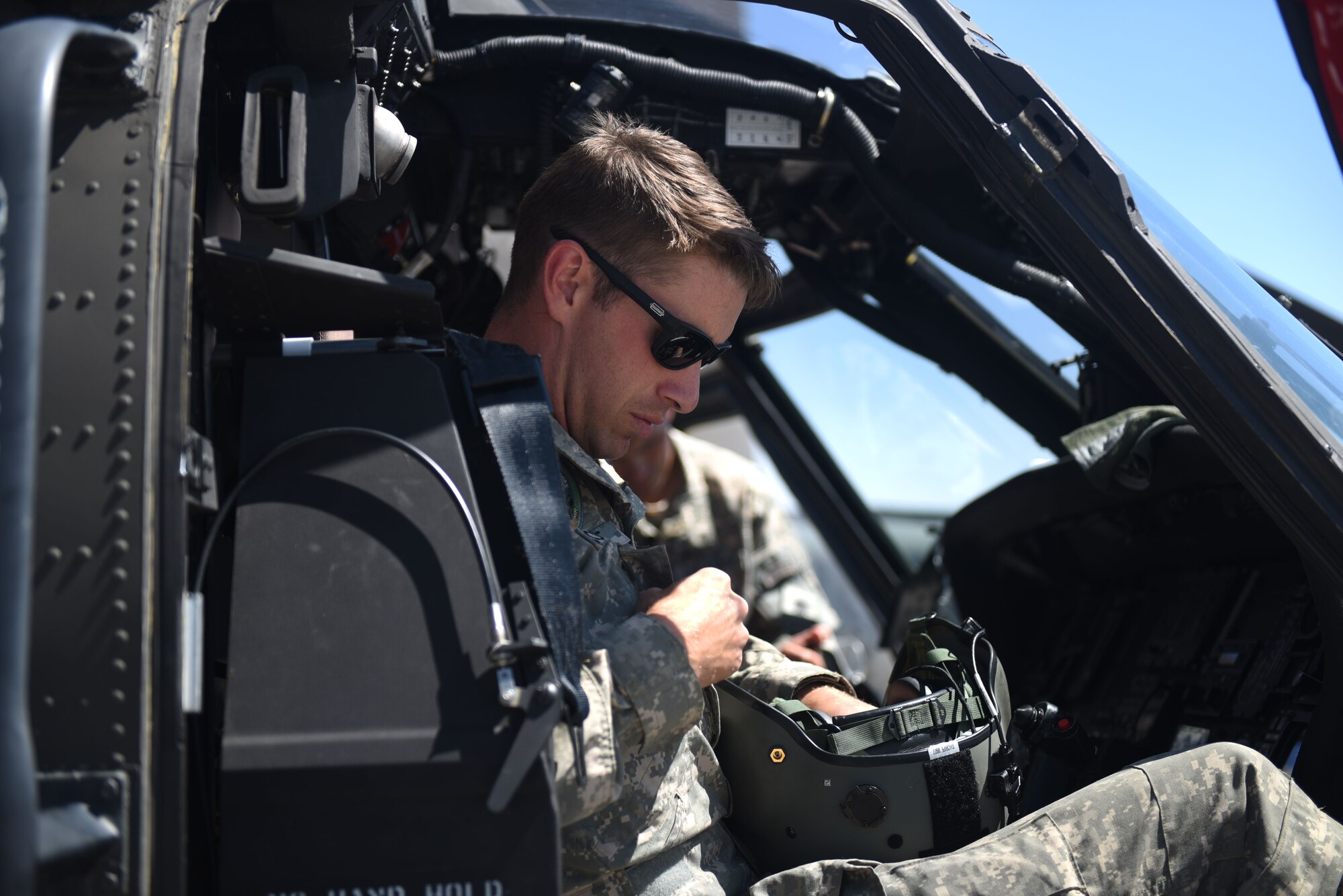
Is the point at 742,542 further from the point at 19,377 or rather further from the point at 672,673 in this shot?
the point at 19,377

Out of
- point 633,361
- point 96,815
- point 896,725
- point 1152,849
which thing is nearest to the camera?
point 96,815

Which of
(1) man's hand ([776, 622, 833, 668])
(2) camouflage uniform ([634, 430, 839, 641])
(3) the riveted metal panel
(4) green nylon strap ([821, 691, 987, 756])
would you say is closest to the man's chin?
(4) green nylon strap ([821, 691, 987, 756])

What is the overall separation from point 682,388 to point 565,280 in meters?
0.24

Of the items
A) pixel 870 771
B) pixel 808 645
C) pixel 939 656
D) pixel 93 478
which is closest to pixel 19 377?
pixel 93 478

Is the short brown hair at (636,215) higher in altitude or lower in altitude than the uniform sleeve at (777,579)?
higher

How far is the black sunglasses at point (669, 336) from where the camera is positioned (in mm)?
1587

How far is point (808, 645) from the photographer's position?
326 centimetres

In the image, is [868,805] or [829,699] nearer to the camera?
[868,805]

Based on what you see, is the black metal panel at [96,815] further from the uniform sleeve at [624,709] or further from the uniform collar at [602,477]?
the uniform collar at [602,477]

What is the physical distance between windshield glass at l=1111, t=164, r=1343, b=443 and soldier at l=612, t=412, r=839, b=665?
2182mm

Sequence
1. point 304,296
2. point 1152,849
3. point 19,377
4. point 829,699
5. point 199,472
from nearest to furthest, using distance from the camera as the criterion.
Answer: point 19,377, point 199,472, point 304,296, point 1152,849, point 829,699

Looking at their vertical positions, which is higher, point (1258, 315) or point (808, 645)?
point (1258, 315)

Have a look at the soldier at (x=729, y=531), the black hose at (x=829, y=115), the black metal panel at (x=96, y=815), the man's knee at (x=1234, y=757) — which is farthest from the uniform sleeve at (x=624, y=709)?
the soldier at (x=729, y=531)

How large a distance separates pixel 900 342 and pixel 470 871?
213 centimetres
